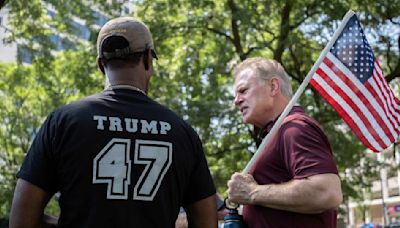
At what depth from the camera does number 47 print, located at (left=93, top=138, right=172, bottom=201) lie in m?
2.39

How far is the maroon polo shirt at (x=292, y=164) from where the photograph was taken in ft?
9.94

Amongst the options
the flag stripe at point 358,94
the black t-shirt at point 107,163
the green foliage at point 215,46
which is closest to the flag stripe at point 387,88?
the flag stripe at point 358,94

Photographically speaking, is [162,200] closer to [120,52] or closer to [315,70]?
[120,52]

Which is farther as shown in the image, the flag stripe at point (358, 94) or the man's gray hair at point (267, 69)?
the flag stripe at point (358, 94)

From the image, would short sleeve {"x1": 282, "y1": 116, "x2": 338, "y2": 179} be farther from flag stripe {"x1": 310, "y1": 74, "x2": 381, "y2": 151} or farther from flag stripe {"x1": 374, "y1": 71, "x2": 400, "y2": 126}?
flag stripe {"x1": 374, "y1": 71, "x2": 400, "y2": 126}

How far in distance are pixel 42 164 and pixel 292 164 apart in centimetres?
130

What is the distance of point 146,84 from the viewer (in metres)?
2.70

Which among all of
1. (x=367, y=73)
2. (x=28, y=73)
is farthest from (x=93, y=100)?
(x=28, y=73)

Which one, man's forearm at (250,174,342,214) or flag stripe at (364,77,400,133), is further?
flag stripe at (364,77,400,133)

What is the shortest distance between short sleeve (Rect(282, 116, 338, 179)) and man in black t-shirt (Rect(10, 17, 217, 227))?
659 mm

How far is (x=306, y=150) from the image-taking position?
3.04 meters

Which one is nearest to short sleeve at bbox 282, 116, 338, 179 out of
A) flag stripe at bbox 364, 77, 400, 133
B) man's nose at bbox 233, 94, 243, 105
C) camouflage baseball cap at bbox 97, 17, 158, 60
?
man's nose at bbox 233, 94, 243, 105

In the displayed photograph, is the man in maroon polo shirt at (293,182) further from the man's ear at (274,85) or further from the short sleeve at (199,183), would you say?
the short sleeve at (199,183)

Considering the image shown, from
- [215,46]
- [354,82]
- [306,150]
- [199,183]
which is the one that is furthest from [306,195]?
[215,46]
